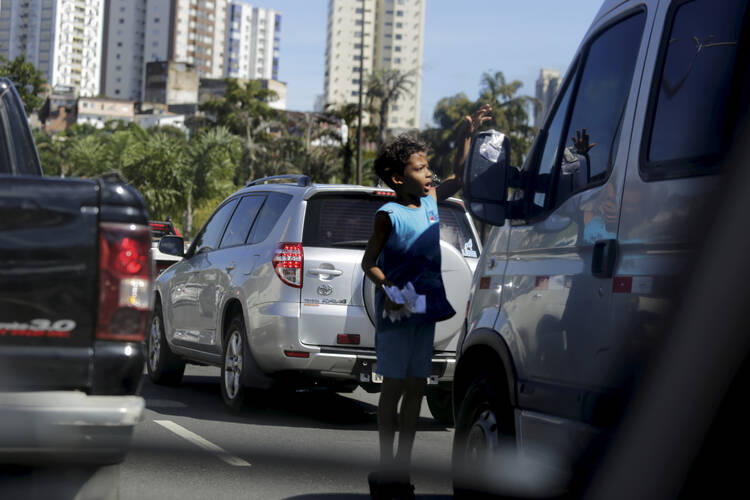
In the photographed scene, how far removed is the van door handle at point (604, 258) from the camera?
355 cm

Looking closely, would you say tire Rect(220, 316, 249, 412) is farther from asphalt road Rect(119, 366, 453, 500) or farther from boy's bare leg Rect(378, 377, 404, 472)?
boy's bare leg Rect(378, 377, 404, 472)

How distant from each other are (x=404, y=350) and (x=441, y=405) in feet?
10.4

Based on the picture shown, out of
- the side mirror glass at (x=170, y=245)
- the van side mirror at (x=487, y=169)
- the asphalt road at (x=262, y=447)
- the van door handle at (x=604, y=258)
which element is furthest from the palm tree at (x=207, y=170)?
the van door handle at (x=604, y=258)

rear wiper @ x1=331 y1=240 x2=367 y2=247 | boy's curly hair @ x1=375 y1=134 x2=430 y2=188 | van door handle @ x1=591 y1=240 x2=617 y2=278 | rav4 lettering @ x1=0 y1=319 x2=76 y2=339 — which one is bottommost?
rav4 lettering @ x1=0 y1=319 x2=76 y2=339

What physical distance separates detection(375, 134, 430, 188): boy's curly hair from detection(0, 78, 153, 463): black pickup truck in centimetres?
247

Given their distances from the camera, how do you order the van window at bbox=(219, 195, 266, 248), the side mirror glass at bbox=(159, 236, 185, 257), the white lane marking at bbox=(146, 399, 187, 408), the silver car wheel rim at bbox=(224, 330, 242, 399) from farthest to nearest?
the side mirror glass at bbox=(159, 236, 185, 257)
the van window at bbox=(219, 195, 266, 248)
the white lane marking at bbox=(146, 399, 187, 408)
the silver car wheel rim at bbox=(224, 330, 242, 399)

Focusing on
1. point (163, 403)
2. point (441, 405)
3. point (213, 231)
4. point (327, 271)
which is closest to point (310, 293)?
point (327, 271)

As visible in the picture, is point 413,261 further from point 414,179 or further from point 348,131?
point 348,131

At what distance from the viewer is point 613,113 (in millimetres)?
3877

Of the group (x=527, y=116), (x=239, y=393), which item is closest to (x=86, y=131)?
(x=527, y=116)

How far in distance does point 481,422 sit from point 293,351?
124 inches

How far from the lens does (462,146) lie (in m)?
5.71

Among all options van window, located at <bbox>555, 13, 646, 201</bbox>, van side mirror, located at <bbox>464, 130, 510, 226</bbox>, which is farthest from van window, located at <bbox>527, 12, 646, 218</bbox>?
van side mirror, located at <bbox>464, 130, 510, 226</bbox>

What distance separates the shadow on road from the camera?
802 centimetres
